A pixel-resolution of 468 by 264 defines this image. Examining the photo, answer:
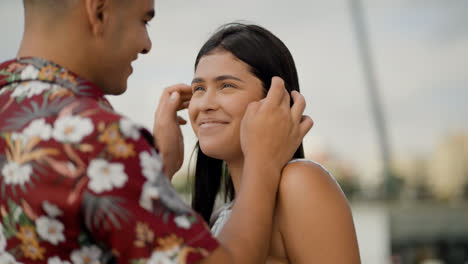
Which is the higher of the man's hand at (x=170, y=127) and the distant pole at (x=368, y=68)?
the man's hand at (x=170, y=127)

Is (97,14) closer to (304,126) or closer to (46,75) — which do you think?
(46,75)

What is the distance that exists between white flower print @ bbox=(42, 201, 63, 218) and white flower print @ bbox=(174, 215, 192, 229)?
0.14 meters

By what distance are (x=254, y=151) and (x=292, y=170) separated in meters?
0.14

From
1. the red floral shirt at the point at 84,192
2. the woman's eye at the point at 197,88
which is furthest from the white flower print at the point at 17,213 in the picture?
the woman's eye at the point at 197,88

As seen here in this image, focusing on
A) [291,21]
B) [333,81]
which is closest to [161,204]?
[291,21]

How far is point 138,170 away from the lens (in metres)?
0.68

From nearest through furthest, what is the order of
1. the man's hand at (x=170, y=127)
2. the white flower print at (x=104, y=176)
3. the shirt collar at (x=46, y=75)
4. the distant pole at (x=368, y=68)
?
1. the white flower print at (x=104, y=176)
2. the shirt collar at (x=46, y=75)
3. the man's hand at (x=170, y=127)
4. the distant pole at (x=368, y=68)

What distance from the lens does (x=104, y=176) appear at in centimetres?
67

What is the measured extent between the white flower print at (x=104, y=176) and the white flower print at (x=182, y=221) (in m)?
0.09

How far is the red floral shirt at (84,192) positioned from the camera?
667 mm

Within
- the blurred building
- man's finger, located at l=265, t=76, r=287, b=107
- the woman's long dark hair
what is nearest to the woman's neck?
the woman's long dark hair

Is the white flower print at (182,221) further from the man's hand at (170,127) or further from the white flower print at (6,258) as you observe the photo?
the man's hand at (170,127)

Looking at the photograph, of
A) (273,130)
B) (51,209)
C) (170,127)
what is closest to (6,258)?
(51,209)

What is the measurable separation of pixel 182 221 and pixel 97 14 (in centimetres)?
33
